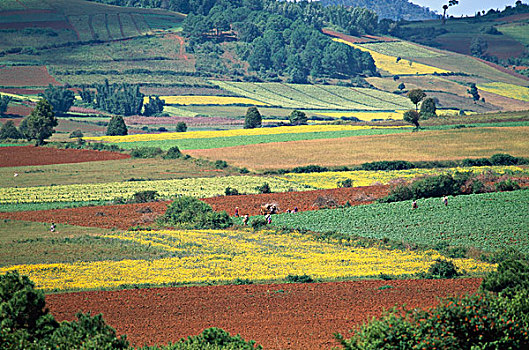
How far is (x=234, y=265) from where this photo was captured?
3919 cm

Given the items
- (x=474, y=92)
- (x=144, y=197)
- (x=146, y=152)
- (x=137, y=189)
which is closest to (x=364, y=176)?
(x=137, y=189)

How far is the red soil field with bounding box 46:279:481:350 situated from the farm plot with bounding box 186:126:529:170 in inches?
1929

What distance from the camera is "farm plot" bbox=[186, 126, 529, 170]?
83.2 m

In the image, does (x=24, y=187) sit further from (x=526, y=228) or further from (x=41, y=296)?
(x=41, y=296)

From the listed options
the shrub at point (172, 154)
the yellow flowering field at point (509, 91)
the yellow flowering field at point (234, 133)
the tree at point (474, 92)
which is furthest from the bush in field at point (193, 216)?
the yellow flowering field at point (509, 91)

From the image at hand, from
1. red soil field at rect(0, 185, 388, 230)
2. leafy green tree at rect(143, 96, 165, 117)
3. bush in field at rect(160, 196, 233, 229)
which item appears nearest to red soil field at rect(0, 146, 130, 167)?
red soil field at rect(0, 185, 388, 230)

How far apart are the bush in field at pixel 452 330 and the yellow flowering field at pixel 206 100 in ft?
510

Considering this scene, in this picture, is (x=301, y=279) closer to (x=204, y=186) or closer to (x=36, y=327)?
(x=36, y=327)

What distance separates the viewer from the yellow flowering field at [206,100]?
172250mm

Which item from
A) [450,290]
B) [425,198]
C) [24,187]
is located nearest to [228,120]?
[24,187]

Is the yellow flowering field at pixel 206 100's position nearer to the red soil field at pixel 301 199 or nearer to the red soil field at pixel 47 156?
the red soil field at pixel 47 156

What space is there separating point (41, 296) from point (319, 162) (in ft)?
213

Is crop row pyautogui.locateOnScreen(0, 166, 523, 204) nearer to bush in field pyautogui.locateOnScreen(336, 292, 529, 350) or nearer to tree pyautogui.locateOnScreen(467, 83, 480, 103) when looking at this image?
bush in field pyautogui.locateOnScreen(336, 292, 529, 350)

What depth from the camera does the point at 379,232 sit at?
47.8 metres
